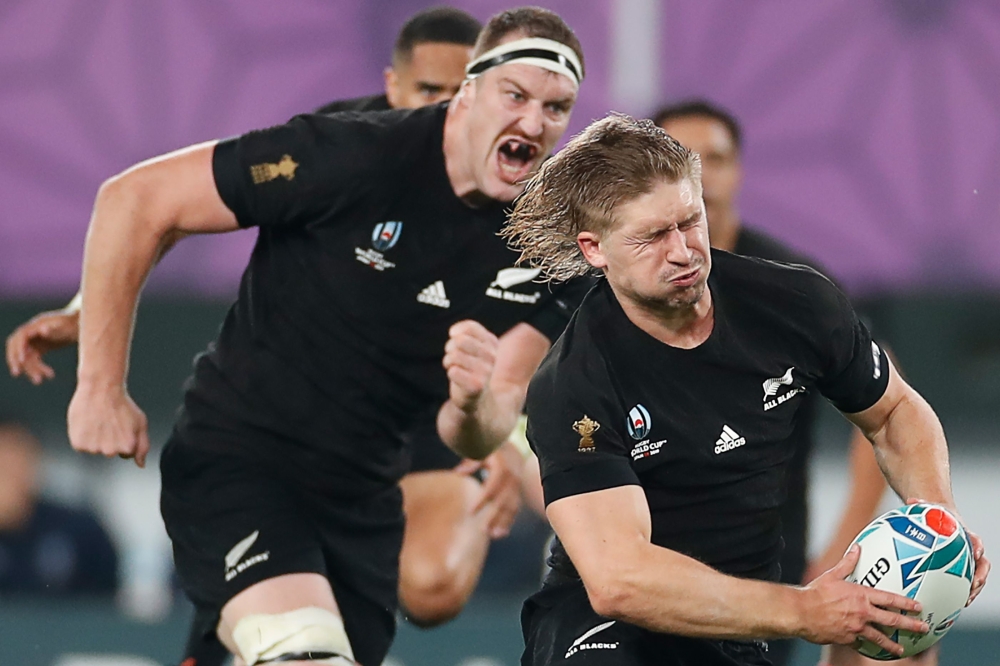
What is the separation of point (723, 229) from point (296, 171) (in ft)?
4.90

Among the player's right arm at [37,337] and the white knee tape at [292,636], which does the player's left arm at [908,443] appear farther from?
the player's right arm at [37,337]

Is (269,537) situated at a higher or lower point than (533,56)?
lower

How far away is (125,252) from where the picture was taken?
440 cm

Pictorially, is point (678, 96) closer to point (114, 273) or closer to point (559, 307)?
point (559, 307)

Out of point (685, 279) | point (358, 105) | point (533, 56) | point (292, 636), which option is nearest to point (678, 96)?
point (358, 105)

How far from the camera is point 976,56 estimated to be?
27.9 feet

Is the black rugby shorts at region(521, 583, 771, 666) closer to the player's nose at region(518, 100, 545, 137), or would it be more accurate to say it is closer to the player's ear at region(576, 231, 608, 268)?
the player's ear at region(576, 231, 608, 268)

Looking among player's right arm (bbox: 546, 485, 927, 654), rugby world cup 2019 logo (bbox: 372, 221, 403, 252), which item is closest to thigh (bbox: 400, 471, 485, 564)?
rugby world cup 2019 logo (bbox: 372, 221, 403, 252)

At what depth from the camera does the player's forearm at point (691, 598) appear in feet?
11.0

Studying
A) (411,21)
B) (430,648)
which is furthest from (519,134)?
(430,648)

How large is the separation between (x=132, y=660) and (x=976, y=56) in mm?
5266

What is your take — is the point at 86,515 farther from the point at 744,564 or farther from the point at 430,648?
the point at 744,564

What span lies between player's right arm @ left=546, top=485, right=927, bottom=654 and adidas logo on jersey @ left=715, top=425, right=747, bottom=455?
0.34 metres

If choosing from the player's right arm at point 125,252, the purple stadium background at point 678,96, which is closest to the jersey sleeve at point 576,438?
the player's right arm at point 125,252
